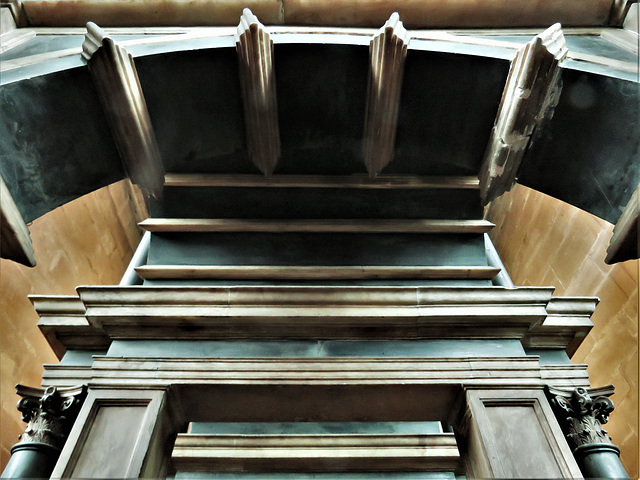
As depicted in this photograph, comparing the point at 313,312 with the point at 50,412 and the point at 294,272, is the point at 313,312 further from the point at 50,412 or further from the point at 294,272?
the point at 50,412

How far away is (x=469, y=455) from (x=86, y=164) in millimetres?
4063

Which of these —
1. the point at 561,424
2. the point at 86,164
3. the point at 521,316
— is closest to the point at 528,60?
the point at 521,316

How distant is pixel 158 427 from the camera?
3602mm

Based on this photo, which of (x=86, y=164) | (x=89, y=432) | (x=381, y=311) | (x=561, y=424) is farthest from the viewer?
(x=86, y=164)

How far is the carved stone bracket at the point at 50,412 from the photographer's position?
3.68 meters

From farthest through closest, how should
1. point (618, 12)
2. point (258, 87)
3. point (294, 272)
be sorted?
point (618, 12), point (294, 272), point (258, 87)

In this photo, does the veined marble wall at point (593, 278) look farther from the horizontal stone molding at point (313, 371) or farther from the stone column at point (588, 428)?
the horizontal stone molding at point (313, 371)

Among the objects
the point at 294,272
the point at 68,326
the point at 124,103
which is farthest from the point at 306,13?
the point at 68,326

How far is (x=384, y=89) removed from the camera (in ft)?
13.8

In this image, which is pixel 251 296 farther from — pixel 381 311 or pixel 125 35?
pixel 125 35

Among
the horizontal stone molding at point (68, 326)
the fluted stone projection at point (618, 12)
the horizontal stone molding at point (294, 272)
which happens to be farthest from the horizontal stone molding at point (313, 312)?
the fluted stone projection at point (618, 12)

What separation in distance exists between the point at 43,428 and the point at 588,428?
4.08 meters

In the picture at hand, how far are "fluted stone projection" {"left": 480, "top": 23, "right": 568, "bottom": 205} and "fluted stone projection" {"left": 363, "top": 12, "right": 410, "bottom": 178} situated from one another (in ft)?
3.04

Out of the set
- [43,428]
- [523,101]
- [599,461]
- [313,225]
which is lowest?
[599,461]
